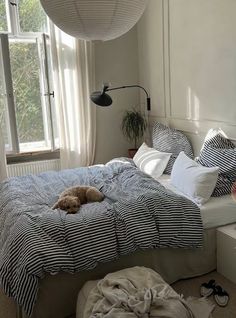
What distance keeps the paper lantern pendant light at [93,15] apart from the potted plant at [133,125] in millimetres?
2284

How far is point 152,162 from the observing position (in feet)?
10.8

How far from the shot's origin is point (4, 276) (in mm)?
1945

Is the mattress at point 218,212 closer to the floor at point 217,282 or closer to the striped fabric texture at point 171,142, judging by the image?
the floor at point 217,282

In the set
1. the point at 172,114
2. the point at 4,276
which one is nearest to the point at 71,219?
the point at 4,276

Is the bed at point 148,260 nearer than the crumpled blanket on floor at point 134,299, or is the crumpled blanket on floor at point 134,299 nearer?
the crumpled blanket on floor at point 134,299

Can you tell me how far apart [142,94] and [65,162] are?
4.44 ft

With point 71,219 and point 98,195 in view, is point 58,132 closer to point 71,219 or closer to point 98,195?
point 98,195

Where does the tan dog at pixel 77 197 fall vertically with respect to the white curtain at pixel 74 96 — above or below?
below

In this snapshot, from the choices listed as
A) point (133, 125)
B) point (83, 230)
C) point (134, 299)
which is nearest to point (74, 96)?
point (133, 125)

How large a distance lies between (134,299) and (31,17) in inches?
135

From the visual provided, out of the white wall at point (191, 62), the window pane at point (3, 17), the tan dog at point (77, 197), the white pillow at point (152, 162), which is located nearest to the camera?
the tan dog at point (77, 197)

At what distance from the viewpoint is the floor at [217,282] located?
6.70ft

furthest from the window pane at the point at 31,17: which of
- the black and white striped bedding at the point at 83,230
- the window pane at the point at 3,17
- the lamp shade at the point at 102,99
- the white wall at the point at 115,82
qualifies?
the black and white striped bedding at the point at 83,230

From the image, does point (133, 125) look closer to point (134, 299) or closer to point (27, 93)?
point (27, 93)
